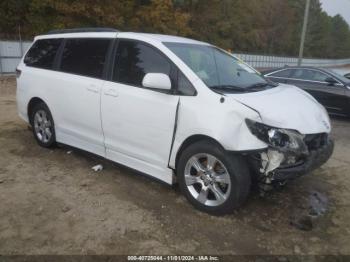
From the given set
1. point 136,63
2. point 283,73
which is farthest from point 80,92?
point 283,73

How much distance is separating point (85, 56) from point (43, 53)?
3.59 ft

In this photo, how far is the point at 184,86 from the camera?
397cm

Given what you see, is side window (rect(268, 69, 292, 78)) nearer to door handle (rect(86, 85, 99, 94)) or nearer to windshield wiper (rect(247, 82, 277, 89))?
windshield wiper (rect(247, 82, 277, 89))

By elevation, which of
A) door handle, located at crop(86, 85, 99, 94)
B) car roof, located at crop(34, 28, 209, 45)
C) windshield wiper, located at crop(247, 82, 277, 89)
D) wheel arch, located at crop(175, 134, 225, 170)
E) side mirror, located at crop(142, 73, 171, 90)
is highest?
car roof, located at crop(34, 28, 209, 45)

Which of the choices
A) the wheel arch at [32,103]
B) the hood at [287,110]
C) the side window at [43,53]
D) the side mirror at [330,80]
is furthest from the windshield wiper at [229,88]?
the side mirror at [330,80]

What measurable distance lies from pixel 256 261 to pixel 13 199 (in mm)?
2708

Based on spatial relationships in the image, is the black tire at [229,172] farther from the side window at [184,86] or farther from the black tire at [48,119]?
the black tire at [48,119]

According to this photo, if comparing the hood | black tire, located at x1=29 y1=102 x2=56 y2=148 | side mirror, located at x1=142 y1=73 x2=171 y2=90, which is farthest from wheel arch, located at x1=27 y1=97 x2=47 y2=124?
the hood

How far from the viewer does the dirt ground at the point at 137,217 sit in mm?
3336

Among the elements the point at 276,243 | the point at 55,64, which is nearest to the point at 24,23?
the point at 55,64

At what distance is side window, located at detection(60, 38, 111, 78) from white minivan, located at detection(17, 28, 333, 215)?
0.02 metres

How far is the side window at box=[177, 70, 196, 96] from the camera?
12.8ft

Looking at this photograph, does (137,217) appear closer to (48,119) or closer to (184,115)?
(184,115)

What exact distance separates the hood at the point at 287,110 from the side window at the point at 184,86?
41 cm
